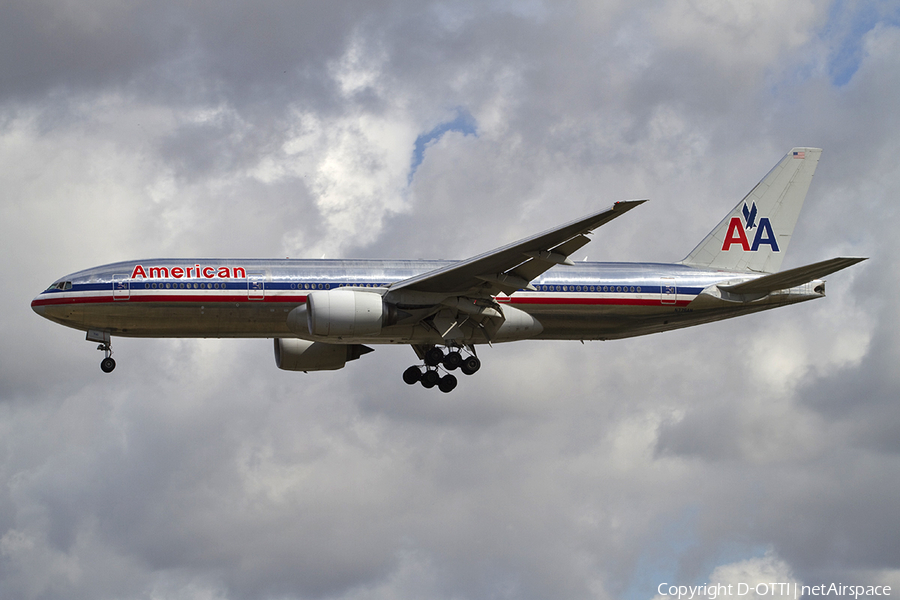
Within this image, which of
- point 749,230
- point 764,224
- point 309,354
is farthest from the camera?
point 764,224

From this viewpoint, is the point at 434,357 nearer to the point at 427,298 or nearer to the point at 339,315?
the point at 427,298

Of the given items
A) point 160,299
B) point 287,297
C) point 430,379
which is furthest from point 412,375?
point 160,299

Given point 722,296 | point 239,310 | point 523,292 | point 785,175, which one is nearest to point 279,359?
point 239,310

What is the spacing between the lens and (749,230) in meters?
48.4

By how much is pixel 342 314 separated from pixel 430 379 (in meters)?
7.31

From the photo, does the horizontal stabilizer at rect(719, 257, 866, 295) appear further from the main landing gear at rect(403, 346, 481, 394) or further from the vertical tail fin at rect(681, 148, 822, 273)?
the main landing gear at rect(403, 346, 481, 394)

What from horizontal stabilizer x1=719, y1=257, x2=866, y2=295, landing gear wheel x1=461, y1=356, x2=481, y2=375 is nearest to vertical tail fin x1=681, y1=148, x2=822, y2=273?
Result: horizontal stabilizer x1=719, y1=257, x2=866, y2=295

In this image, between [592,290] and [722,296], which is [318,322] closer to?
[592,290]

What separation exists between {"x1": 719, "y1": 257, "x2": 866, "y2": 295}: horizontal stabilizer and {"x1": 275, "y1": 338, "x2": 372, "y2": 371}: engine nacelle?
51.8 feet

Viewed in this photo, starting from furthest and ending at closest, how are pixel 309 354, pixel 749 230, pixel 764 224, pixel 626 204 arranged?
pixel 764 224, pixel 749 230, pixel 309 354, pixel 626 204

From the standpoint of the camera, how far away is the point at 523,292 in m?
42.6

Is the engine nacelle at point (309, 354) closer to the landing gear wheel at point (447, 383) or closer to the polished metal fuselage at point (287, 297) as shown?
the landing gear wheel at point (447, 383)

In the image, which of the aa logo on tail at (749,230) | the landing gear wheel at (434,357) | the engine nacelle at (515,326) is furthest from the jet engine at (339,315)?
the aa logo on tail at (749,230)

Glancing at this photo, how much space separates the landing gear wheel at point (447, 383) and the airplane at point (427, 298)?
53mm
